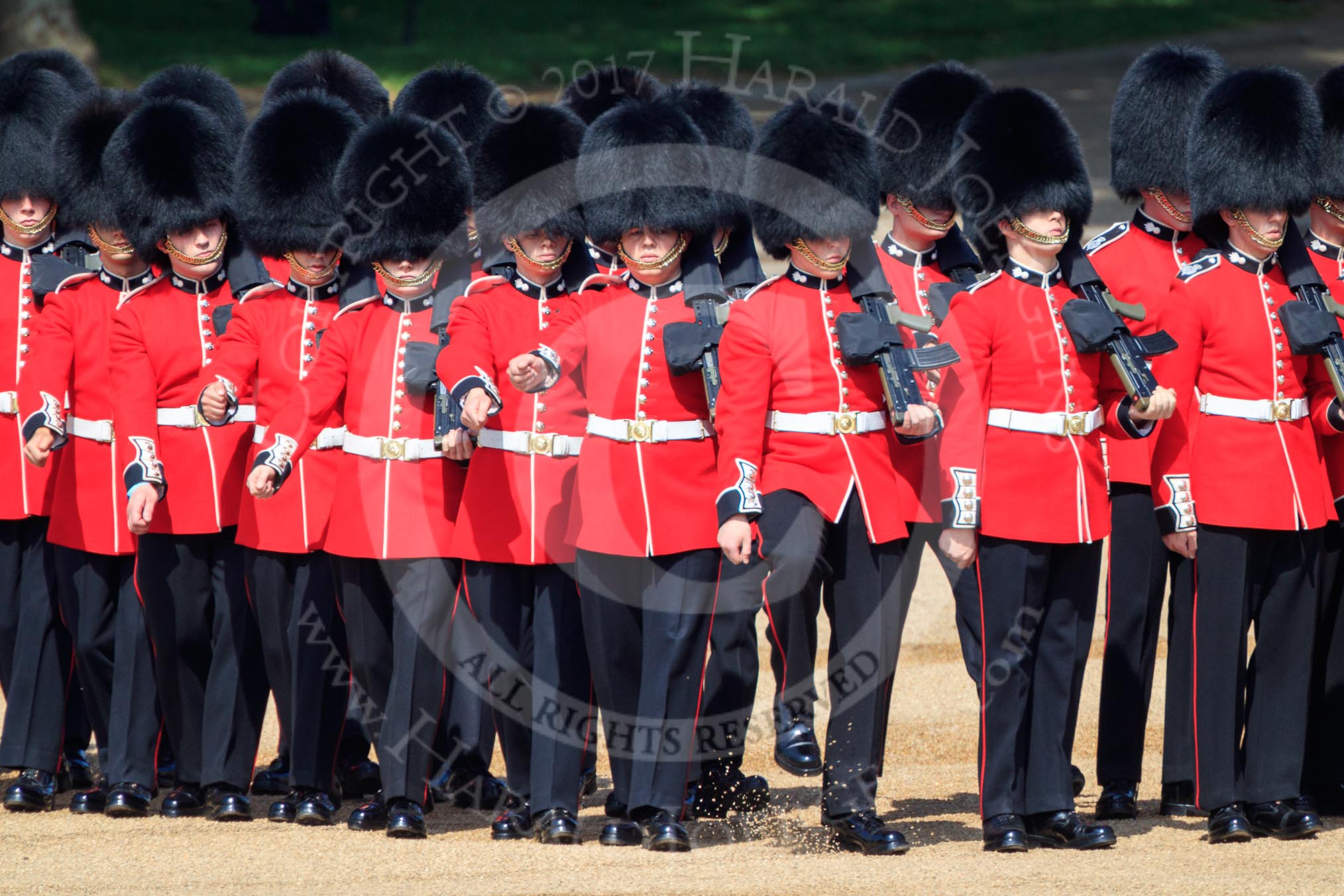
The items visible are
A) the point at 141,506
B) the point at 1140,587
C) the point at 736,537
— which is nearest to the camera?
the point at 736,537

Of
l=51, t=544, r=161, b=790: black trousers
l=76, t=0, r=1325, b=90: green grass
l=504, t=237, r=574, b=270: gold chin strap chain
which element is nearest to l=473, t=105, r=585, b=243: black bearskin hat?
l=504, t=237, r=574, b=270: gold chin strap chain

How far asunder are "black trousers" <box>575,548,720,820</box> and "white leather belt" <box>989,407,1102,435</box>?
654 millimetres

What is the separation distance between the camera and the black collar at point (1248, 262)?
13.5 feet

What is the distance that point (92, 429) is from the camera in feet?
15.0

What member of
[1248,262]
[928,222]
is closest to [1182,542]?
[1248,262]

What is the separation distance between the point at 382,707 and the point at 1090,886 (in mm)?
1571

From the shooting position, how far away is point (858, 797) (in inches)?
157

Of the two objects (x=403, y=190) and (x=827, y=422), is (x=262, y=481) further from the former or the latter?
(x=827, y=422)

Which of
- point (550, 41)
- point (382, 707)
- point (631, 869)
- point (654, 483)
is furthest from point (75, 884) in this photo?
point (550, 41)

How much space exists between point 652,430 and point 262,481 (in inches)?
32.0

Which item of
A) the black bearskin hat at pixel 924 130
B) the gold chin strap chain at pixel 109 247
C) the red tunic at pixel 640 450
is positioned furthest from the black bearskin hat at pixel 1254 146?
the gold chin strap chain at pixel 109 247

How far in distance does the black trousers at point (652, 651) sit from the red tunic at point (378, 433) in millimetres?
363

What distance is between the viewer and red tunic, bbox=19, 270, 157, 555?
4.52 meters

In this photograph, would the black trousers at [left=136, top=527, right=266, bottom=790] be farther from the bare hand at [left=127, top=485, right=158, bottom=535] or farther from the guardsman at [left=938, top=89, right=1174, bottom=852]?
the guardsman at [left=938, top=89, right=1174, bottom=852]
